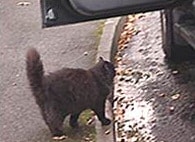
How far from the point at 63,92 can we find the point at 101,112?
40 centimetres

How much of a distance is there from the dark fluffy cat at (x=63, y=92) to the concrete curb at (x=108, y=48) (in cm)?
10

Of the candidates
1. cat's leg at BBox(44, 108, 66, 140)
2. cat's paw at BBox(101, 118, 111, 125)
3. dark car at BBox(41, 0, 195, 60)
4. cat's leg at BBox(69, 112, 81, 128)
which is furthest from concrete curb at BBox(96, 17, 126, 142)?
dark car at BBox(41, 0, 195, 60)

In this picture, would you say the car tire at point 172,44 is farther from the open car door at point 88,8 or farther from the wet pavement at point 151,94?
the open car door at point 88,8

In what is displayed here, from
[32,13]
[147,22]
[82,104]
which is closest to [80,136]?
[82,104]

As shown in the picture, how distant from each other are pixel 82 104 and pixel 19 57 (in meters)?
2.53

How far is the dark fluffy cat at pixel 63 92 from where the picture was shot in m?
5.77

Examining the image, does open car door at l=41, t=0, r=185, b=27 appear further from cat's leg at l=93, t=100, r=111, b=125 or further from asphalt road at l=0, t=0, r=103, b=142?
asphalt road at l=0, t=0, r=103, b=142

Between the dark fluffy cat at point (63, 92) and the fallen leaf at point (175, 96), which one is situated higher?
the dark fluffy cat at point (63, 92)

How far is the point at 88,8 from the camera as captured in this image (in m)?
4.15

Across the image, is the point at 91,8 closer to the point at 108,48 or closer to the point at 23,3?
the point at 108,48

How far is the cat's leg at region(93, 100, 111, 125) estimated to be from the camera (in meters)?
6.00

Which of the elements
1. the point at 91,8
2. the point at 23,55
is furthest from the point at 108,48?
the point at 91,8

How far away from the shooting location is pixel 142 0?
4.27 m

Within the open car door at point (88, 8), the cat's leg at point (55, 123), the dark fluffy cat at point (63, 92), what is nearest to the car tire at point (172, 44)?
the dark fluffy cat at point (63, 92)
